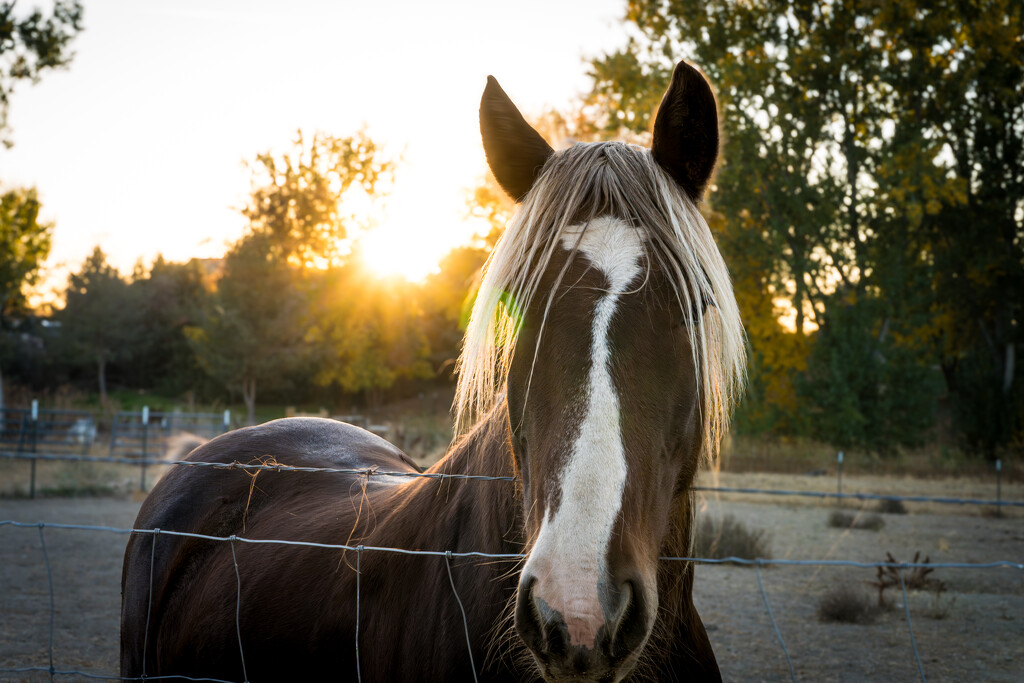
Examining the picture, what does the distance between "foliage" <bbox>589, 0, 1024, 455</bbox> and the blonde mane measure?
16957 millimetres

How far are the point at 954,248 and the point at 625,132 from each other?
13419 millimetres

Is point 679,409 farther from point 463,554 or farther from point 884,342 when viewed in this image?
point 884,342

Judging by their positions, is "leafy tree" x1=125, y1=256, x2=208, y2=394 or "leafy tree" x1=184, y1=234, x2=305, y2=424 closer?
"leafy tree" x1=184, y1=234, x2=305, y2=424

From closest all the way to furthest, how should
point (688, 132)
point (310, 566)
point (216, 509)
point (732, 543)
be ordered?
point (688, 132) → point (310, 566) → point (216, 509) → point (732, 543)

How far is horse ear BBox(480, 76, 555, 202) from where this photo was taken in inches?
71.5

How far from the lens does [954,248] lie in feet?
74.2

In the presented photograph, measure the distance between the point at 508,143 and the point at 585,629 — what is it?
1.24 m

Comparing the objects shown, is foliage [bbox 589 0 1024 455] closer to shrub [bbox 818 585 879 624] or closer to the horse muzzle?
shrub [bbox 818 585 879 624]

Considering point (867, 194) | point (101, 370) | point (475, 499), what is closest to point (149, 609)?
point (475, 499)

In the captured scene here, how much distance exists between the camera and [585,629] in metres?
1.14

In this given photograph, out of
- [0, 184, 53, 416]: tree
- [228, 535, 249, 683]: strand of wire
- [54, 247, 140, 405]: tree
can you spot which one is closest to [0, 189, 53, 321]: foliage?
[0, 184, 53, 416]: tree

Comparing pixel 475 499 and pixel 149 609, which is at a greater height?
pixel 475 499

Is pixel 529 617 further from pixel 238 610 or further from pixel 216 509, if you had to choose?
pixel 216 509

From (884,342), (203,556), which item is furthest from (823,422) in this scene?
(203,556)
